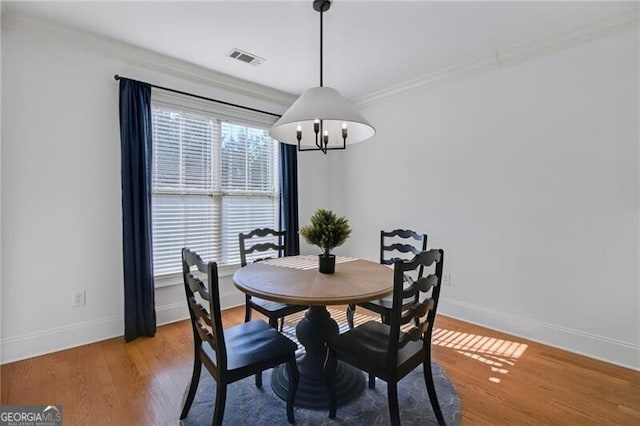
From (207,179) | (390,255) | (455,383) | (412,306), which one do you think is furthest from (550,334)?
(207,179)

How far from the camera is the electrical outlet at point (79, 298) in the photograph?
255 cm

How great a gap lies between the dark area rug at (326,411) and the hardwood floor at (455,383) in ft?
0.27

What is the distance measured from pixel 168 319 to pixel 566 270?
140 inches

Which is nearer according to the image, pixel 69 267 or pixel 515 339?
pixel 69 267

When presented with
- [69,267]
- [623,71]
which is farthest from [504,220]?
[69,267]

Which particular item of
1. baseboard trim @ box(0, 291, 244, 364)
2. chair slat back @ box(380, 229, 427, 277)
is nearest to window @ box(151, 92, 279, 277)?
baseboard trim @ box(0, 291, 244, 364)

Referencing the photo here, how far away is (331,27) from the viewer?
94.7 inches

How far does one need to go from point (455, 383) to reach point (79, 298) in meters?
2.94

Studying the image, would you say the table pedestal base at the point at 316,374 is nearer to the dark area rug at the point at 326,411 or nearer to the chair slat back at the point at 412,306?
the dark area rug at the point at 326,411

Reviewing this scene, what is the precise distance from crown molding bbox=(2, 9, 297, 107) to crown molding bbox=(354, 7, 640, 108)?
1546 millimetres

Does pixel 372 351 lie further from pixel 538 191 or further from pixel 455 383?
pixel 538 191

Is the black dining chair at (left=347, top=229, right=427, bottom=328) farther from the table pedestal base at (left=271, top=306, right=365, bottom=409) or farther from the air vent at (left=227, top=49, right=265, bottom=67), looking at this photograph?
the air vent at (left=227, top=49, right=265, bottom=67)

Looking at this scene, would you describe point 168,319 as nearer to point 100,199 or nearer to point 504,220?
point 100,199

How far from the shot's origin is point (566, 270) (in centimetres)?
254
